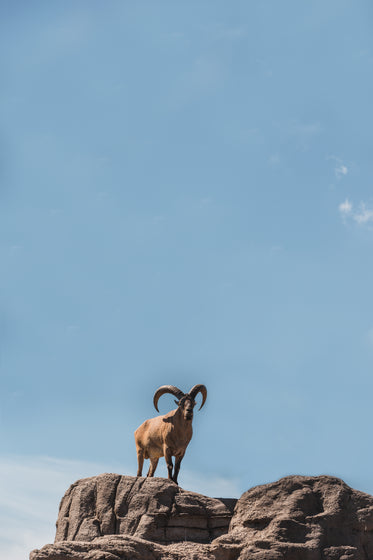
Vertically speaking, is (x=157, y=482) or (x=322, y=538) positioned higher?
(x=157, y=482)

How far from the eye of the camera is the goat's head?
21.0m

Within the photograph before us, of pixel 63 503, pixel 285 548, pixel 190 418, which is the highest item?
pixel 190 418

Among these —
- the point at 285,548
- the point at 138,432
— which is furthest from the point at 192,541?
the point at 138,432

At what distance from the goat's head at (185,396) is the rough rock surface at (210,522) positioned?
164 inches

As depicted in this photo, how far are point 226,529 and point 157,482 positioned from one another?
158cm

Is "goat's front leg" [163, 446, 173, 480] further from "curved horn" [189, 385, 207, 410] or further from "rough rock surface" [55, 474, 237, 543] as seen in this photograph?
"rough rock surface" [55, 474, 237, 543]

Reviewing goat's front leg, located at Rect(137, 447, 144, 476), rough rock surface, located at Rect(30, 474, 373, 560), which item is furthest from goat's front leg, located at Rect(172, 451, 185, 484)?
rough rock surface, located at Rect(30, 474, 373, 560)

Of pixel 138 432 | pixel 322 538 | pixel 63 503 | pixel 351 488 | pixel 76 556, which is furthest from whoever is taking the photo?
pixel 138 432

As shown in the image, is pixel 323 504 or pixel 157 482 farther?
pixel 157 482

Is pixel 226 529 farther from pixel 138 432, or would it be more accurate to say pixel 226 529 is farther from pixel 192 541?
pixel 138 432

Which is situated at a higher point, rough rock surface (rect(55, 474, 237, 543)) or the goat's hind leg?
the goat's hind leg

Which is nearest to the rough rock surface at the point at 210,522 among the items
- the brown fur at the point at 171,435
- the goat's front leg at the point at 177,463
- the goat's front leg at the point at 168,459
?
the goat's front leg at the point at 168,459

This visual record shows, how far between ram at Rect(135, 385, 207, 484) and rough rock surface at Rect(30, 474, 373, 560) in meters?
3.82

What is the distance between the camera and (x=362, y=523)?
50.5ft
